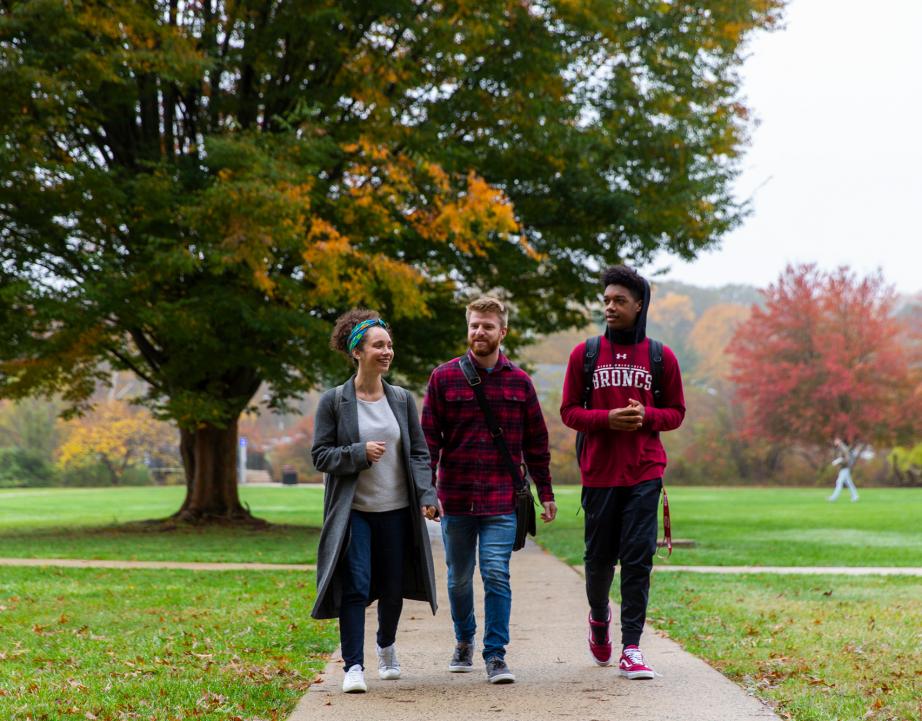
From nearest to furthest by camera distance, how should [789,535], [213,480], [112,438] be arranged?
[789,535], [213,480], [112,438]

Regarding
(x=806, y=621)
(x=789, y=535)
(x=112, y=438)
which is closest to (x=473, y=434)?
(x=806, y=621)

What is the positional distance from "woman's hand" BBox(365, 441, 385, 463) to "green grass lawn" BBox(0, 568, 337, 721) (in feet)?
4.05

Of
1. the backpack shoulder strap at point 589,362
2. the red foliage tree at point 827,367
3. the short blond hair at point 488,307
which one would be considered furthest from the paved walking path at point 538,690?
the red foliage tree at point 827,367

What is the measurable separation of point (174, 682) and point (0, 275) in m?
12.8

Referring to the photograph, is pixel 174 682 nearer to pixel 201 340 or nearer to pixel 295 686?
pixel 295 686

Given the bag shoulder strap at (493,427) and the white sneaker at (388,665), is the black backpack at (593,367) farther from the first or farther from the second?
the white sneaker at (388,665)

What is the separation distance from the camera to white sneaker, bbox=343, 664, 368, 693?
19.6 feet

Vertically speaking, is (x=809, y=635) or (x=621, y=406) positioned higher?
(x=621, y=406)

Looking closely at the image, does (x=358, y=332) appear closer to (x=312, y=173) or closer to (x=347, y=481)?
(x=347, y=481)

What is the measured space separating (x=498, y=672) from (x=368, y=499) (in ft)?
3.58

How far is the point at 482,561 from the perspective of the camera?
Answer: 645 centimetres

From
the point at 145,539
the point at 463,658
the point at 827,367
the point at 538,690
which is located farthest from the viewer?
the point at 827,367

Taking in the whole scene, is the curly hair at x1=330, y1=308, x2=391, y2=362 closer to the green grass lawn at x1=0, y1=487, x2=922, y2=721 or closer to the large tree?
the green grass lawn at x1=0, y1=487, x2=922, y2=721

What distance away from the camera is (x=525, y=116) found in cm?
1905
